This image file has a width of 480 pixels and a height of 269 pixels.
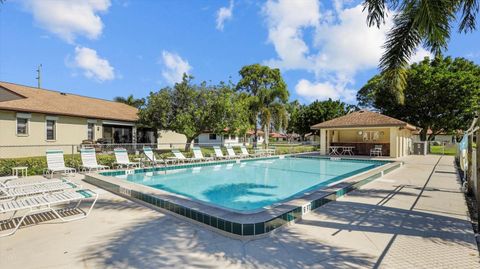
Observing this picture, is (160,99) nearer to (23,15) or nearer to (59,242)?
(23,15)

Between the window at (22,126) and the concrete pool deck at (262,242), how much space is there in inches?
577

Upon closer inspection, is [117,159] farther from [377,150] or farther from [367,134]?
[367,134]

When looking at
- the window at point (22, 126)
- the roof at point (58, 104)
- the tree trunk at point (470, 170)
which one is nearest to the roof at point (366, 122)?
the tree trunk at point (470, 170)

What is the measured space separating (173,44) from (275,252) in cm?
2188

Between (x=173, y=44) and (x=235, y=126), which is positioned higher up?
(x=173, y=44)

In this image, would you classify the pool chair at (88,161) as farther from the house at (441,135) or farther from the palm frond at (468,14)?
the house at (441,135)

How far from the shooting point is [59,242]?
404 centimetres

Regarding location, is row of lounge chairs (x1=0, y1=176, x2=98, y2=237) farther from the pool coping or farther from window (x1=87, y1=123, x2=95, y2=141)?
window (x1=87, y1=123, x2=95, y2=141)

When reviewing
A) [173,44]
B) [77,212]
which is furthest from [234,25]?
[77,212]

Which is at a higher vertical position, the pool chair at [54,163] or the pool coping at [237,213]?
the pool chair at [54,163]

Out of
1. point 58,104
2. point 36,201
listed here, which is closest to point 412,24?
point 36,201

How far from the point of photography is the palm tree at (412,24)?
5109 mm

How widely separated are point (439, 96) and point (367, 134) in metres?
8.83

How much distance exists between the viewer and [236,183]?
36.8ft
